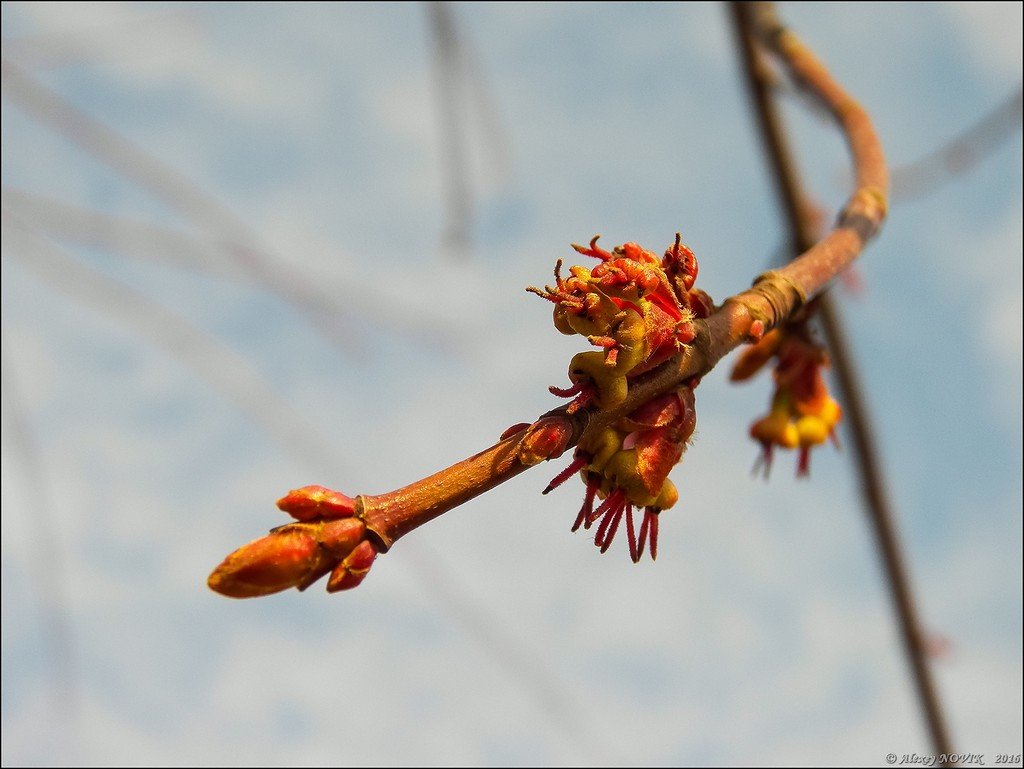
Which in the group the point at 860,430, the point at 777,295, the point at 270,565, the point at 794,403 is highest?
the point at 860,430

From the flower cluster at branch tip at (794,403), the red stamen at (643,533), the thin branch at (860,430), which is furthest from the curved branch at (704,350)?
the thin branch at (860,430)

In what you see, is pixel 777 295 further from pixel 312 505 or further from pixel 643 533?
pixel 312 505

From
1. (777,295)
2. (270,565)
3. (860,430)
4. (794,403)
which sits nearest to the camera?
(270,565)

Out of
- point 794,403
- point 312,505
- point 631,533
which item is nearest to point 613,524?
point 631,533

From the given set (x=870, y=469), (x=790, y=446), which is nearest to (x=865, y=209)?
(x=790, y=446)

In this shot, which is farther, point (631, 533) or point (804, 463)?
point (804, 463)

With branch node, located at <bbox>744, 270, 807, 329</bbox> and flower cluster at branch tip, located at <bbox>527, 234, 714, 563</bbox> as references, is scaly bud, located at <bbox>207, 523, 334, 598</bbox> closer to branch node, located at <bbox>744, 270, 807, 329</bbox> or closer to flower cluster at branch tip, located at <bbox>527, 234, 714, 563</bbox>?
flower cluster at branch tip, located at <bbox>527, 234, 714, 563</bbox>

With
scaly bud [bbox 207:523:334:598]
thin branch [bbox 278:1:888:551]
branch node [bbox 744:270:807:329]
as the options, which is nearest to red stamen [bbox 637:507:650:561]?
thin branch [bbox 278:1:888:551]

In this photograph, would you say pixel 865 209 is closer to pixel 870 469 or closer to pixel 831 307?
pixel 831 307
